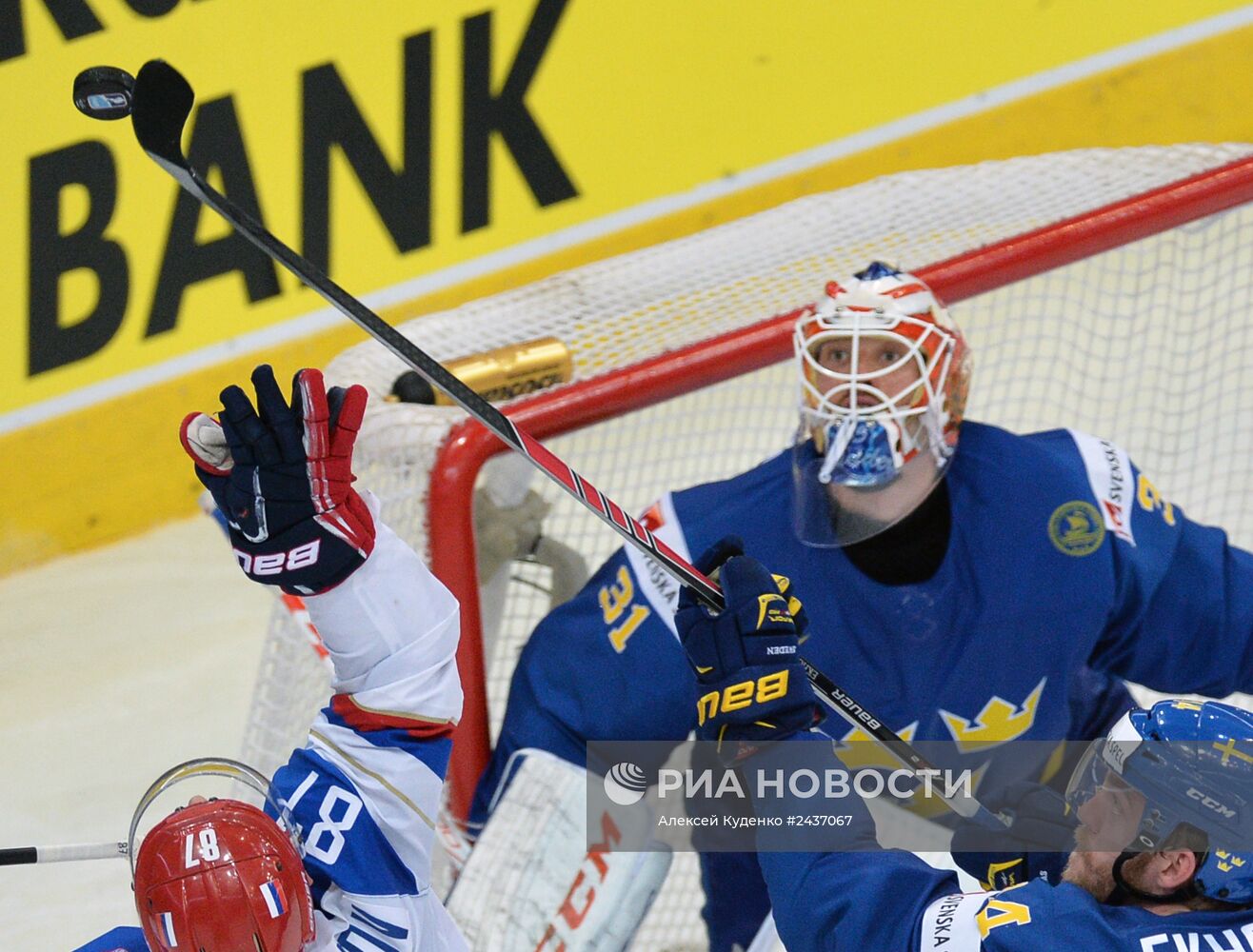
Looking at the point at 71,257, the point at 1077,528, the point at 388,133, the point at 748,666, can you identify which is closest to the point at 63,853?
the point at 748,666

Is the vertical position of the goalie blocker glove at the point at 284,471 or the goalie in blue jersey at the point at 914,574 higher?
the goalie blocker glove at the point at 284,471

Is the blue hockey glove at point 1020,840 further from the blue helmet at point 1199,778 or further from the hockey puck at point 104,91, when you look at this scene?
the hockey puck at point 104,91

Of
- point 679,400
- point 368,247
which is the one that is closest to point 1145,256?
point 679,400

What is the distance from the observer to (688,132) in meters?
3.86

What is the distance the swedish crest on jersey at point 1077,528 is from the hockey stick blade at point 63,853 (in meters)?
1.22

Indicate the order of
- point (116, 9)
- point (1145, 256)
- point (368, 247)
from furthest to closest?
1. point (368, 247)
2. point (116, 9)
3. point (1145, 256)

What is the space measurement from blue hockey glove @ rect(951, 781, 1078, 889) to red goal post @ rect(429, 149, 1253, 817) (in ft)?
2.23

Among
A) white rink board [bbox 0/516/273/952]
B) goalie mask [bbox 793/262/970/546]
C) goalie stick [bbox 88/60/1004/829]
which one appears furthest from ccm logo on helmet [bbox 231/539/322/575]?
white rink board [bbox 0/516/273/952]

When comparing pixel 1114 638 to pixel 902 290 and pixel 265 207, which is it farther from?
pixel 265 207

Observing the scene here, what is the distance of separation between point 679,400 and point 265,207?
3.97ft

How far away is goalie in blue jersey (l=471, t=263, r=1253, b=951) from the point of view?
7.13 feet

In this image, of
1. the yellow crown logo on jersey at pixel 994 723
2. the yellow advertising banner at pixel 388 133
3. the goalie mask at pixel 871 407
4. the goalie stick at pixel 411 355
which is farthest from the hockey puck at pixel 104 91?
the yellow advertising banner at pixel 388 133

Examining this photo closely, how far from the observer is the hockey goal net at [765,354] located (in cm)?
238

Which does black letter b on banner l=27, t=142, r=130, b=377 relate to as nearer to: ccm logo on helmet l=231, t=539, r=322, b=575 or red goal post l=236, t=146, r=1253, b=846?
red goal post l=236, t=146, r=1253, b=846
